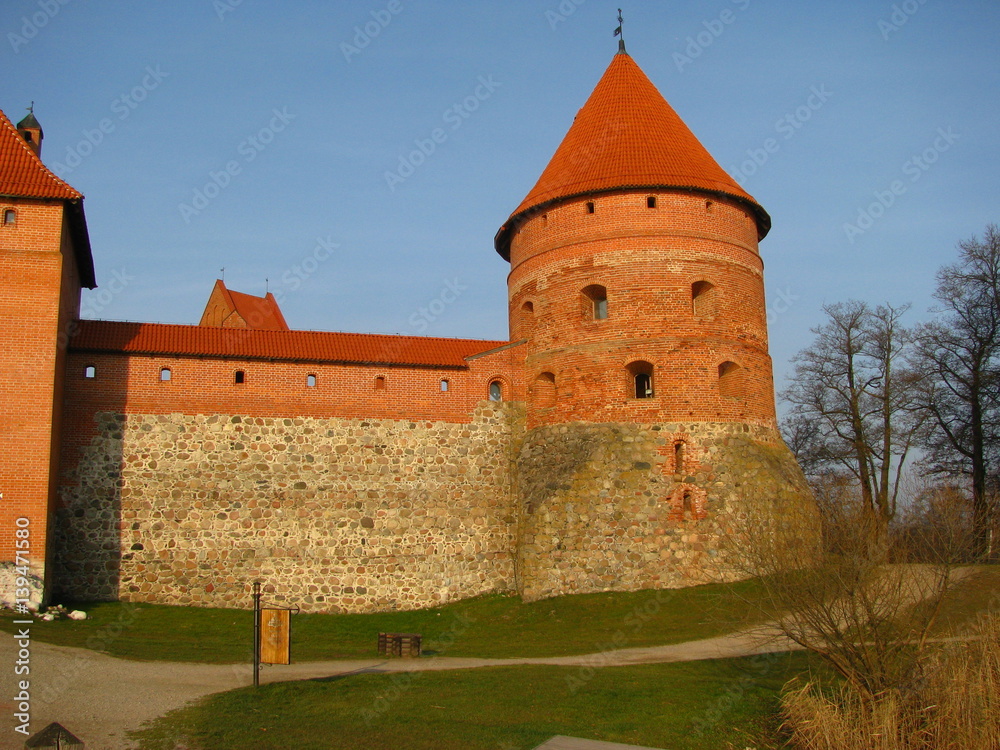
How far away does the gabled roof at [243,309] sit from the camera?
31283 millimetres

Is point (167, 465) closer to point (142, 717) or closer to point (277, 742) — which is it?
point (142, 717)

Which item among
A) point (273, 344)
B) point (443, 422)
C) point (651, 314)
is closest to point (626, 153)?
point (651, 314)

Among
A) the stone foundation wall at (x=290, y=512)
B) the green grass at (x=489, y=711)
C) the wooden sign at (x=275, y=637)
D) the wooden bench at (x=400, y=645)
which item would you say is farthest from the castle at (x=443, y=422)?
the wooden sign at (x=275, y=637)

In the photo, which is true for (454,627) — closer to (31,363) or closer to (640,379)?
(640,379)

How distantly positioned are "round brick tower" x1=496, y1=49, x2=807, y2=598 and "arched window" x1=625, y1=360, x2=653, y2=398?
36mm

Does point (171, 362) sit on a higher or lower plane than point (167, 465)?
higher

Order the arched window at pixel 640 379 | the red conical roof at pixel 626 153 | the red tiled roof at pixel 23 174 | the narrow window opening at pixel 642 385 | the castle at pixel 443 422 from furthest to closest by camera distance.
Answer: the narrow window opening at pixel 642 385
the red conical roof at pixel 626 153
the arched window at pixel 640 379
the castle at pixel 443 422
the red tiled roof at pixel 23 174

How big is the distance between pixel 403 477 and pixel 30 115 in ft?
30.3

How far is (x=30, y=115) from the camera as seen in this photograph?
51.1 ft

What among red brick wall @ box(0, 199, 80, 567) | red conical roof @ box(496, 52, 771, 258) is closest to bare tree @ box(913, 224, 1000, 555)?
red conical roof @ box(496, 52, 771, 258)

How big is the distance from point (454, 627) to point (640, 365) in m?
5.48

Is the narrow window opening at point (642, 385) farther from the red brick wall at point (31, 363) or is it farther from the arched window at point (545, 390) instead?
the red brick wall at point (31, 363)

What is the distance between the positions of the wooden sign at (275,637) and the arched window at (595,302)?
28.5 feet

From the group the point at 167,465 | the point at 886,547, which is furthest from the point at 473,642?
the point at 886,547
